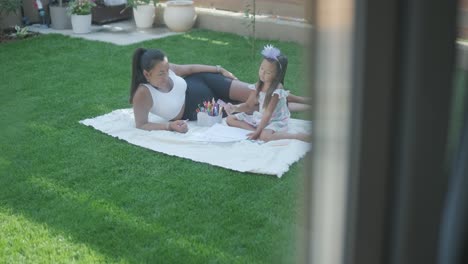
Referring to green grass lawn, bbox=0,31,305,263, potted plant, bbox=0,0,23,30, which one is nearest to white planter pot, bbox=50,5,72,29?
potted plant, bbox=0,0,23,30

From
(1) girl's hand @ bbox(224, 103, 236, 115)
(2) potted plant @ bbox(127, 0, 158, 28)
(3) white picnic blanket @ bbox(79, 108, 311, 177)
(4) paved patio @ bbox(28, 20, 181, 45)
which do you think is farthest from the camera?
(2) potted plant @ bbox(127, 0, 158, 28)

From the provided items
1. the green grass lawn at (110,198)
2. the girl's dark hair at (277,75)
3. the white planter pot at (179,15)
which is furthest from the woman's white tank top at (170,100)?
the white planter pot at (179,15)

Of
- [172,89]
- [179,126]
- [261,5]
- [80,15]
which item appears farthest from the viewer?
[261,5]

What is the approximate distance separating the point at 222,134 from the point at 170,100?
→ 0.46 metres

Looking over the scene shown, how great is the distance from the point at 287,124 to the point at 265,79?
0.41m

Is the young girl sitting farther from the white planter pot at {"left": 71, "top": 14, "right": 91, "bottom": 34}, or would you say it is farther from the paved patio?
the white planter pot at {"left": 71, "top": 14, "right": 91, "bottom": 34}

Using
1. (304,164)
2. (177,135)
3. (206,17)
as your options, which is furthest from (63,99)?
(304,164)

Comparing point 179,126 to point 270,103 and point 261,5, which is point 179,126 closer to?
point 270,103

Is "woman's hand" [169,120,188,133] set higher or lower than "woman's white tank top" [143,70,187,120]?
lower

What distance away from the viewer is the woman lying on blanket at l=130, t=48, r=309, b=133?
436 centimetres

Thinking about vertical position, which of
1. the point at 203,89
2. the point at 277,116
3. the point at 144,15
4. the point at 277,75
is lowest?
the point at 277,116

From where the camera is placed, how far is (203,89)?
4648 mm

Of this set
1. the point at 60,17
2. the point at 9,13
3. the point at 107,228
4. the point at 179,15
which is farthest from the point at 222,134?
the point at 9,13

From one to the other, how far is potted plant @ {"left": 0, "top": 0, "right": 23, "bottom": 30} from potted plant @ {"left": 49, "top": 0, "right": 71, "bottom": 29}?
1.36 feet
